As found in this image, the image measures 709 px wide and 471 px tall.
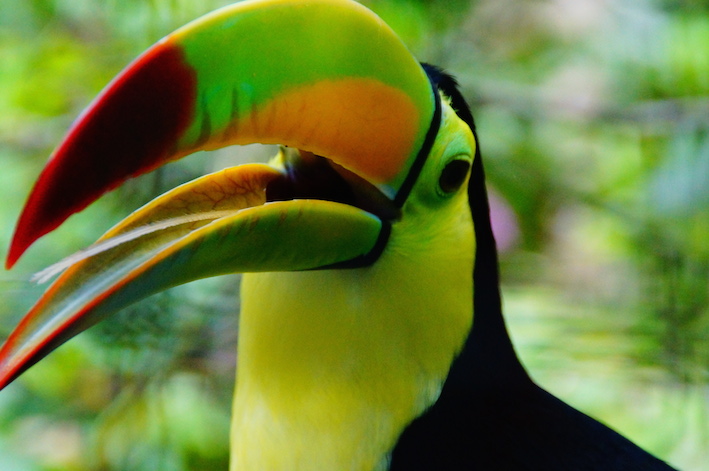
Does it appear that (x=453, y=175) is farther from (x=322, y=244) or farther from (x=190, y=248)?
(x=190, y=248)

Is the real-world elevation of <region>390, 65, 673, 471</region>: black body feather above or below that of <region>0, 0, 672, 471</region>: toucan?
below

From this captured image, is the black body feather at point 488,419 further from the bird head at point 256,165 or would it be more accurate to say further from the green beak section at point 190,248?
the green beak section at point 190,248

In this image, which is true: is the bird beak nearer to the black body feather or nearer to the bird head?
the bird head

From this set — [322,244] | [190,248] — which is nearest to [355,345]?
[322,244]

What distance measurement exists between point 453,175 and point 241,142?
0.91ft

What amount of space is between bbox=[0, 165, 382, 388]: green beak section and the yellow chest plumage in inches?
2.6

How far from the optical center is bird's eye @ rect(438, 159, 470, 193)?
0.95 metres

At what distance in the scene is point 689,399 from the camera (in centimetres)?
154

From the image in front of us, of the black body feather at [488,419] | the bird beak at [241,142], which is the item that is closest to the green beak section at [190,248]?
the bird beak at [241,142]

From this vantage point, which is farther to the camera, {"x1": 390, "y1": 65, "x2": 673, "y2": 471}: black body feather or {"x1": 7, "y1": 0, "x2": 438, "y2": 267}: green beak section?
{"x1": 390, "y1": 65, "x2": 673, "y2": 471}: black body feather

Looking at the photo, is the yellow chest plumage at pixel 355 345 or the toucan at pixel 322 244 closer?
the toucan at pixel 322 244

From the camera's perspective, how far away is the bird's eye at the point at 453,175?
95 cm

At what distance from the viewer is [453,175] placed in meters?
0.96

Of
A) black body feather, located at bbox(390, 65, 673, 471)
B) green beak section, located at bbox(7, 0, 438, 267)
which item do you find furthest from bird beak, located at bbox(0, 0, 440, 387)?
black body feather, located at bbox(390, 65, 673, 471)
